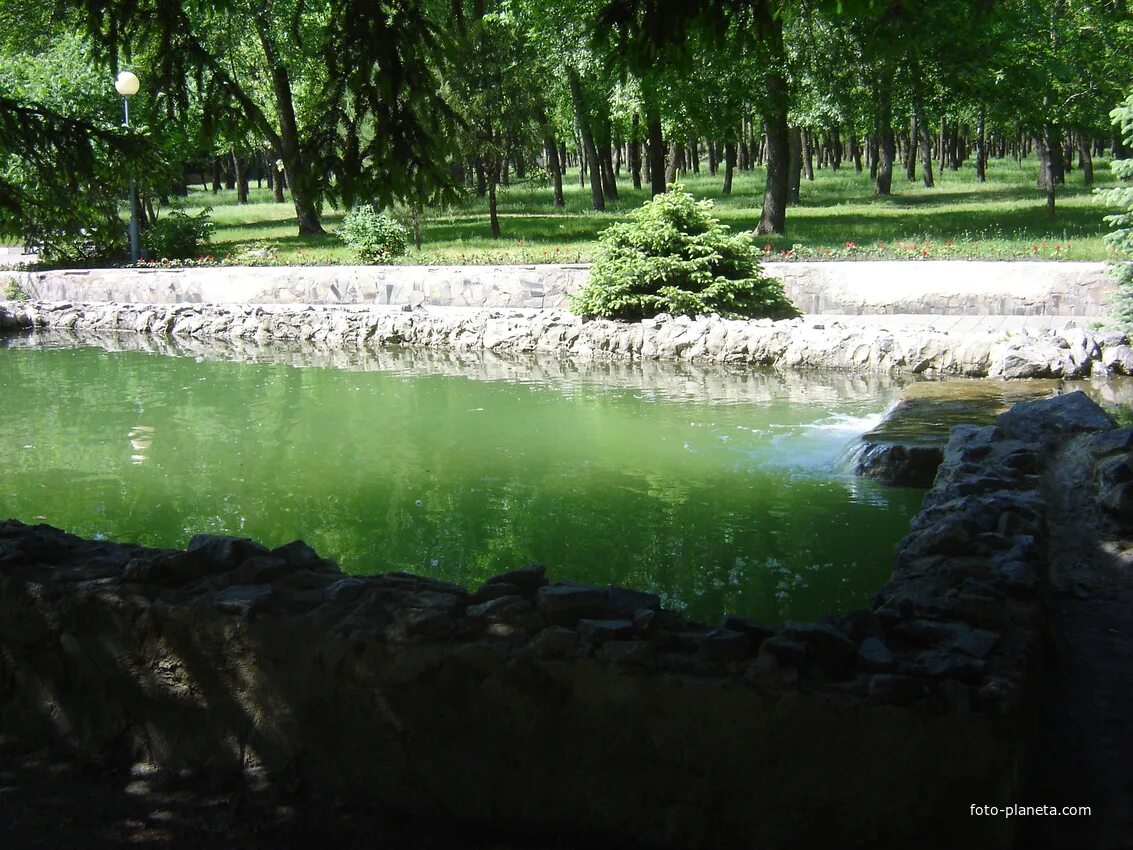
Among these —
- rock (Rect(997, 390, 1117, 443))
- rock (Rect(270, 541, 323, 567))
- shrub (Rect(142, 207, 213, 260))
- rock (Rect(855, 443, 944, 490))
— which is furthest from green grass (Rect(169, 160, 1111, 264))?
rock (Rect(270, 541, 323, 567))

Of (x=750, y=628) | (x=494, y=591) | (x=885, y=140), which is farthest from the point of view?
(x=885, y=140)

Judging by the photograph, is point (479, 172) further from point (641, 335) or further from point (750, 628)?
point (750, 628)

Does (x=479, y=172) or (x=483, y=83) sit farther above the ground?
(x=483, y=83)

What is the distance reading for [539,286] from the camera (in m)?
19.0

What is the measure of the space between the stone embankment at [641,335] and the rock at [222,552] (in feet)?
34.6

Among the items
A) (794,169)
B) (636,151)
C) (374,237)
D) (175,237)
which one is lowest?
(374,237)

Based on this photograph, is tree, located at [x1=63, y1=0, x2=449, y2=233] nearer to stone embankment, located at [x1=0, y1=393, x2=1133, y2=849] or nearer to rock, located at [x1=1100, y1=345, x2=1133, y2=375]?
stone embankment, located at [x1=0, y1=393, x2=1133, y2=849]

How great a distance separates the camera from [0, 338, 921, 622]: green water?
7.21 meters

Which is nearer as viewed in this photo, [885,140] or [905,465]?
[905,465]

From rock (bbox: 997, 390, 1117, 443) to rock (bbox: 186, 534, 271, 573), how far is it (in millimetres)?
5412

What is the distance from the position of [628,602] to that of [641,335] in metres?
12.1

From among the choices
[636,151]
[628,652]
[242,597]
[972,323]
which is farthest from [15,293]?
[636,151]

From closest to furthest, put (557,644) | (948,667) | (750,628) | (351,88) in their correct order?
(948,667) → (557,644) → (750,628) → (351,88)

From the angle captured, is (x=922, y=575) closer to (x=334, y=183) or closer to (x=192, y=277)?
(x=334, y=183)
